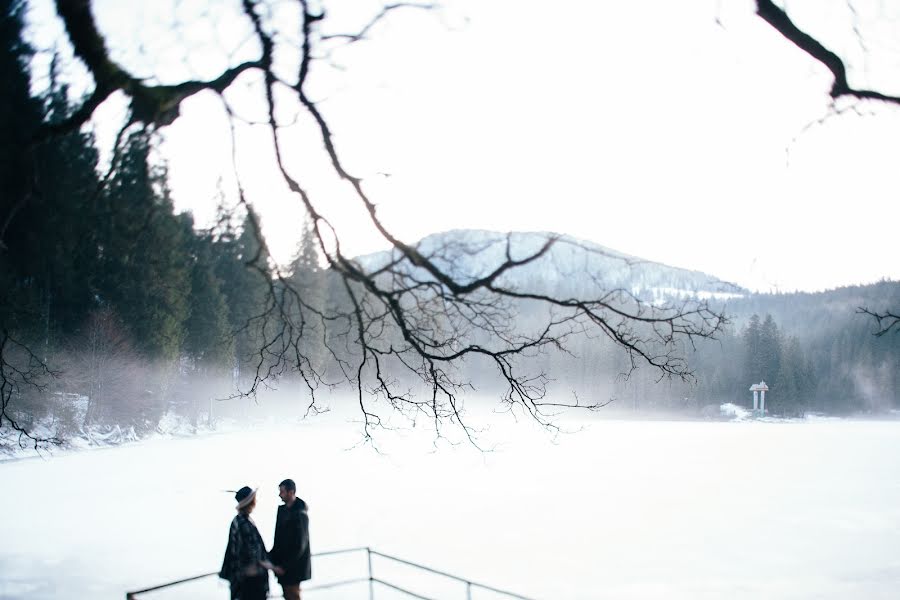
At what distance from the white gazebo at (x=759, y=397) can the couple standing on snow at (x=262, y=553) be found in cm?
7360

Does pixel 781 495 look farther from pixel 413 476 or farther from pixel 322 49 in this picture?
pixel 322 49

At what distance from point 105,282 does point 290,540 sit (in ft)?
93.7

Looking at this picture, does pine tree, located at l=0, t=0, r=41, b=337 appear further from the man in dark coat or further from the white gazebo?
the white gazebo

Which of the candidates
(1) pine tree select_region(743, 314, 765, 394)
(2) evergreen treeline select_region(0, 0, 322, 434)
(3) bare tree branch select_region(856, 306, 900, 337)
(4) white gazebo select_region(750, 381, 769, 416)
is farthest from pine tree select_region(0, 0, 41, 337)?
(1) pine tree select_region(743, 314, 765, 394)

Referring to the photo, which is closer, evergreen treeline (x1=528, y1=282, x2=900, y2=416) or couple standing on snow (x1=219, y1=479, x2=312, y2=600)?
couple standing on snow (x1=219, y1=479, x2=312, y2=600)

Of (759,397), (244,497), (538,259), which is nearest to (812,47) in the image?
(538,259)

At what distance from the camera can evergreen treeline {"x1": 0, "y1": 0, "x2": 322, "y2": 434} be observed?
5.36 meters

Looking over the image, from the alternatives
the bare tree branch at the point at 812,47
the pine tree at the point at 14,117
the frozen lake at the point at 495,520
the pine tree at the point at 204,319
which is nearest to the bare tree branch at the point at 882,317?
the bare tree branch at the point at 812,47

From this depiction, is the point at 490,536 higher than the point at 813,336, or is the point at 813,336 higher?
the point at 813,336

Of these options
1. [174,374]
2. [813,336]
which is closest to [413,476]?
[174,374]

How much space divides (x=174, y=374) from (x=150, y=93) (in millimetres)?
33321

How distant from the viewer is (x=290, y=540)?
6.07 m

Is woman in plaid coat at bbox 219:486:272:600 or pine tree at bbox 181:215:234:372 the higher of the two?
pine tree at bbox 181:215:234:372

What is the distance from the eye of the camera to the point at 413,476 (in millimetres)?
20406
